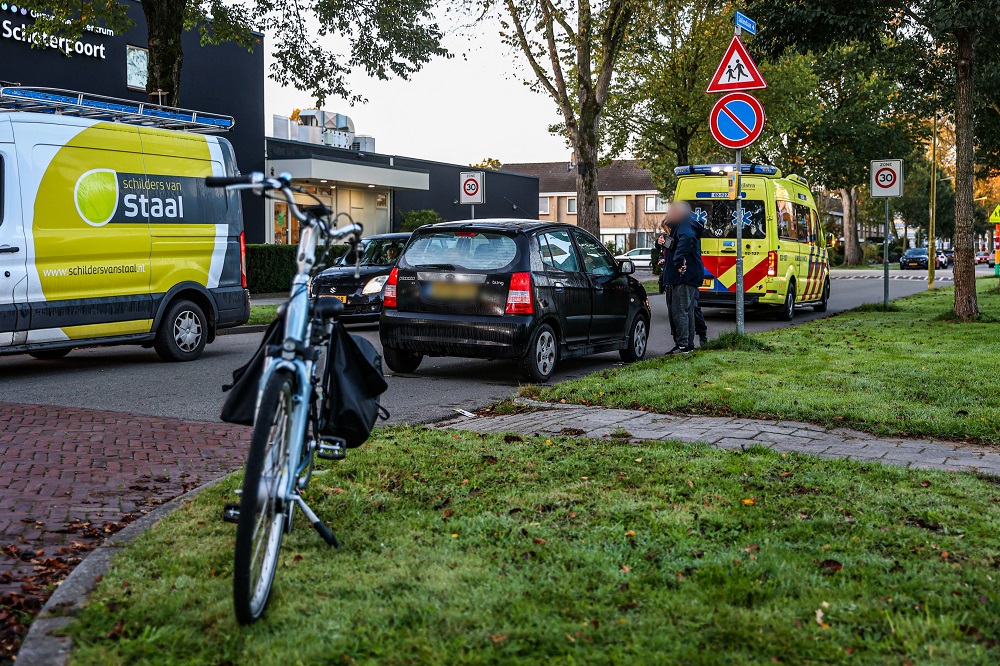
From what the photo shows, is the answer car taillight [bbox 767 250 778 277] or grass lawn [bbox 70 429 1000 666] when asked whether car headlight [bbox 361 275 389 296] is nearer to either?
car taillight [bbox 767 250 778 277]

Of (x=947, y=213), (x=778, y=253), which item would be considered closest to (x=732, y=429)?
(x=778, y=253)

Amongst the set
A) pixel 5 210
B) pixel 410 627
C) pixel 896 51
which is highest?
pixel 896 51

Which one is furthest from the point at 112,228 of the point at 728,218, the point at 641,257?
the point at 641,257

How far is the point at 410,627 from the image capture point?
349 centimetres

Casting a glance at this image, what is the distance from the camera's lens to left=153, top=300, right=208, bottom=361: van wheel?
39.4 ft

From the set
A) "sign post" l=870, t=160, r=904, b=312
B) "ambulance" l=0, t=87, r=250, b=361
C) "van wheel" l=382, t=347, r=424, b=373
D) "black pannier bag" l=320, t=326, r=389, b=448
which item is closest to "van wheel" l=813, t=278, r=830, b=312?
"sign post" l=870, t=160, r=904, b=312

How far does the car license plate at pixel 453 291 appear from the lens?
10.4 metres

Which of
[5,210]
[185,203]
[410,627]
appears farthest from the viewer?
[185,203]

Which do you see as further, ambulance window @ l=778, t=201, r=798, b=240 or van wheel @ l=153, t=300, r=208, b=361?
ambulance window @ l=778, t=201, r=798, b=240

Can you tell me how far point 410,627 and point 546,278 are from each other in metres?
7.34

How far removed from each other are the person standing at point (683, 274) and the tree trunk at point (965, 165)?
5.87 m

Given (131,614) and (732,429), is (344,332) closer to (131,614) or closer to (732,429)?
(131,614)

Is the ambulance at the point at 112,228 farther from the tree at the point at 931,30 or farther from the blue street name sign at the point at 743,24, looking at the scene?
the tree at the point at 931,30

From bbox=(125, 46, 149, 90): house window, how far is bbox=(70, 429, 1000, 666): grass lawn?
26095 millimetres
